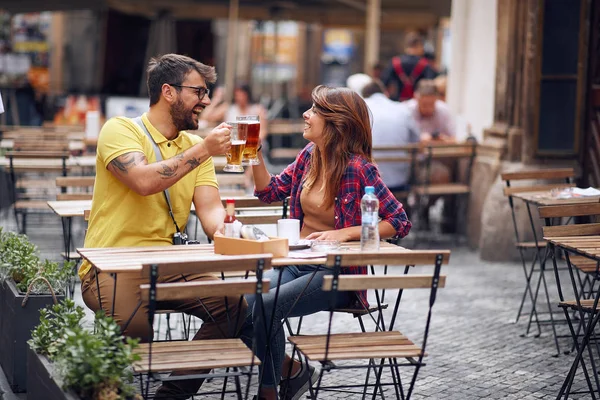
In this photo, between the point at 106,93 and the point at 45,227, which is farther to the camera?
the point at 106,93

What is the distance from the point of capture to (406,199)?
37.2 feet

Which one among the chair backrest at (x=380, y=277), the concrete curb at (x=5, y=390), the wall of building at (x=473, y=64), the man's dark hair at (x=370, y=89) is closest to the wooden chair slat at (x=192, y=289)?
the chair backrest at (x=380, y=277)

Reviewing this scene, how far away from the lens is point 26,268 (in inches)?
226

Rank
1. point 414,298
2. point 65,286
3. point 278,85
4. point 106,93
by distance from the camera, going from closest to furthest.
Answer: point 65,286, point 414,298, point 106,93, point 278,85

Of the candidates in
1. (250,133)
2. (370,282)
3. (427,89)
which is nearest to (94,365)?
(370,282)

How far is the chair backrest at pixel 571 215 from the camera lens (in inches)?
229

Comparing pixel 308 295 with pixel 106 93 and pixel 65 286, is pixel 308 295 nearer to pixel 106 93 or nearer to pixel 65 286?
pixel 65 286

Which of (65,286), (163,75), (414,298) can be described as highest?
(163,75)

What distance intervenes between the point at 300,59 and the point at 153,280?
27481mm

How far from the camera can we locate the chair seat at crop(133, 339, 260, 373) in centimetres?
425

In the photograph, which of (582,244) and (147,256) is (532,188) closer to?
(582,244)

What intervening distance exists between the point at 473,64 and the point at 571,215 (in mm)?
5628

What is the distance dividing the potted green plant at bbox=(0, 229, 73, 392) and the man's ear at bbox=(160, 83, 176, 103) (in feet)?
3.40

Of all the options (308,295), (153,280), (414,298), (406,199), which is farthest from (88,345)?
(406,199)
